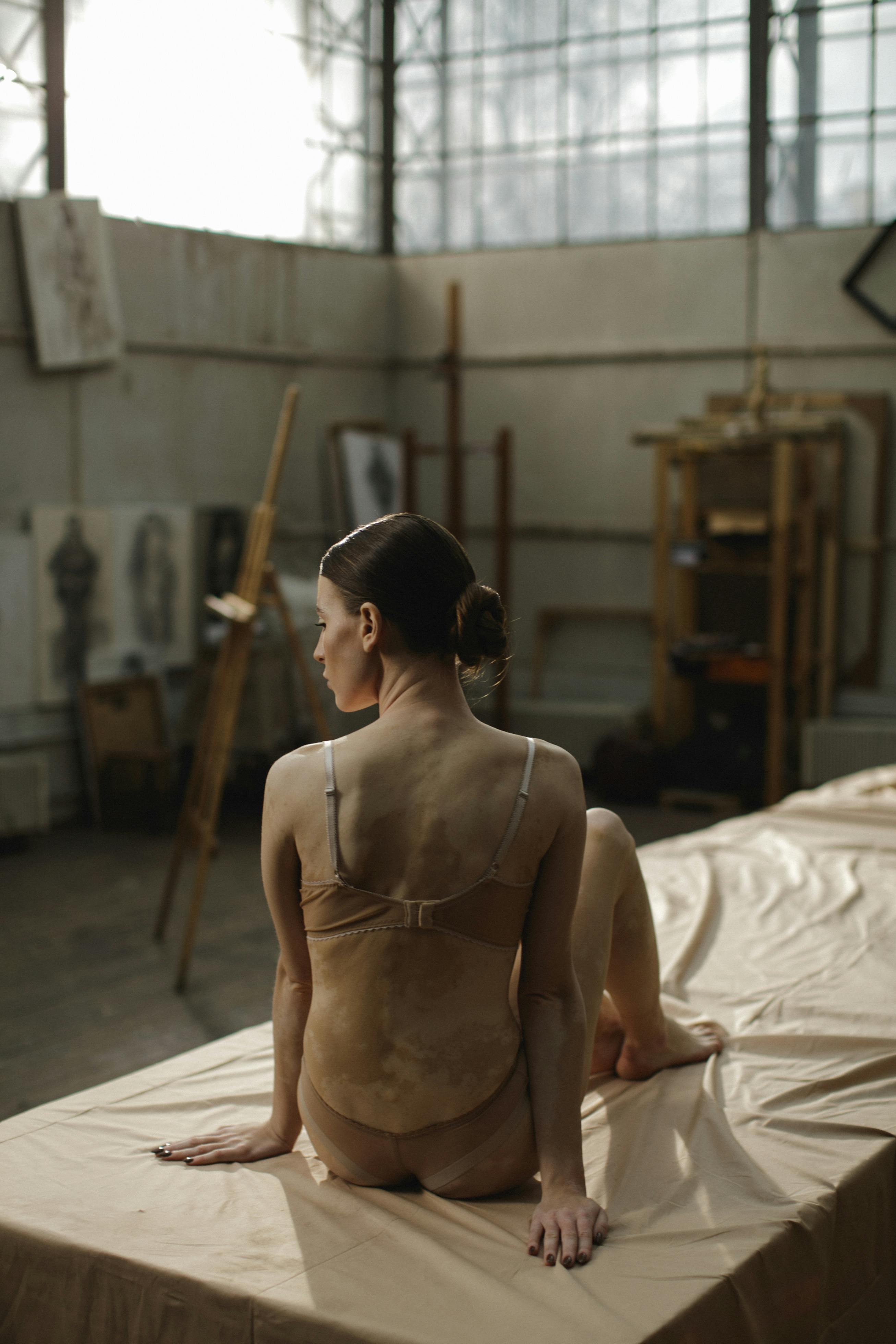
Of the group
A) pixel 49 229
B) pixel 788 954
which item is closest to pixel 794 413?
pixel 49 229

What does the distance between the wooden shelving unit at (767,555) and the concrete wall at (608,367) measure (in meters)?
0.25

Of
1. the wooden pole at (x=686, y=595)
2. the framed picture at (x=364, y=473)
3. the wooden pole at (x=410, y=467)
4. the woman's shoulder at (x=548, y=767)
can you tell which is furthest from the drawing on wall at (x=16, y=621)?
the woman's shoulder at (x=548, y=767)

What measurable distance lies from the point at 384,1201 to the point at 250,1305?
287 mm

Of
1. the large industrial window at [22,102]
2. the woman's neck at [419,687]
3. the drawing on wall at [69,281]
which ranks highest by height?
the large industrial window at [22,102]

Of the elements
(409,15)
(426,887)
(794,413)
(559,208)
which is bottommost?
(426,887)

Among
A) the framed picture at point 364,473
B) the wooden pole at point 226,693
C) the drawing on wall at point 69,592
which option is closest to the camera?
the wooden pole at point 226,693

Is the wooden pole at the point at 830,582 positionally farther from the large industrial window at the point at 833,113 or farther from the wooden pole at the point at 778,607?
the large industrial window at the point at 833,113

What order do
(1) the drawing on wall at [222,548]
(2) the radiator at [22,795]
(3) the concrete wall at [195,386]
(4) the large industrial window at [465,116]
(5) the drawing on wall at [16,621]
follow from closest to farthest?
(2) the radiator at [22,795] < (5) the drawing on wall at [16,621] < (3) the concrete wall at [195,386] < (4) the large industrial window at [465,116] < (1) the drawing on wall at [222,548]

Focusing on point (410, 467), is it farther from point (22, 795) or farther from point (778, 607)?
point (22, 795)

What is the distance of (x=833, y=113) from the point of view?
25.0 ft

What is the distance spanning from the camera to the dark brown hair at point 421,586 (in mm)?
1701

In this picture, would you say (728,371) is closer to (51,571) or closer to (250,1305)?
(51,571)

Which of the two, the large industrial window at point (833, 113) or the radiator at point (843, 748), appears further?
the large industrial window at point (833, 113)

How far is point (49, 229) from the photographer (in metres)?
6.58
